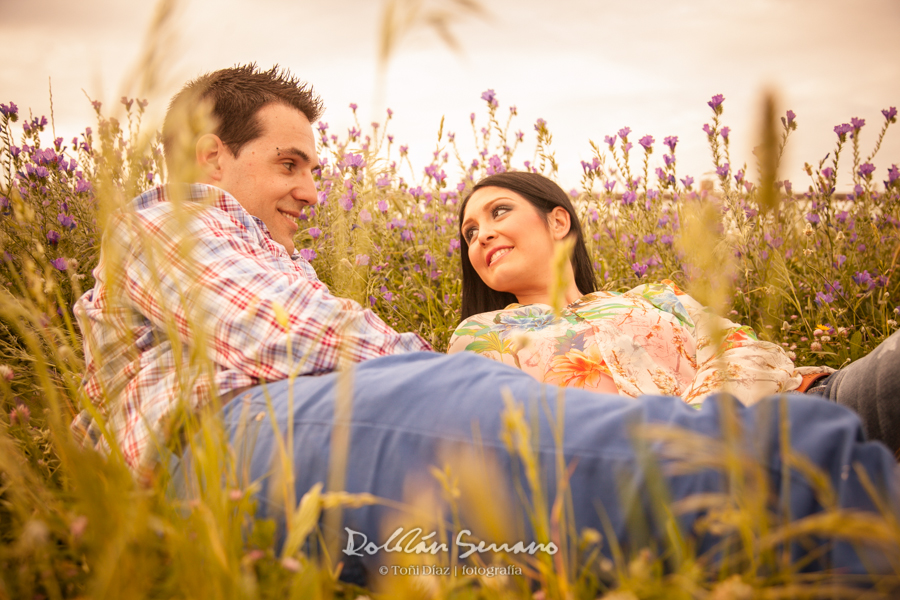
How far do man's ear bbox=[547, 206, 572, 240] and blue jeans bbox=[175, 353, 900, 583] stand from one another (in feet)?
4.50

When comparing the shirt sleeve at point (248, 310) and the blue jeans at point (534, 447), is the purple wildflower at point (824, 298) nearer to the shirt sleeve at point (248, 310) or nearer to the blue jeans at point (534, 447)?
the blue jeans at point (534, 447)

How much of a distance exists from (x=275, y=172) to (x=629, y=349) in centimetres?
141

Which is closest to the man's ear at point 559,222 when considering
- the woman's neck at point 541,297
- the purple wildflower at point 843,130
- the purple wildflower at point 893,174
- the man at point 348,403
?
the woman's neck at point 541,297

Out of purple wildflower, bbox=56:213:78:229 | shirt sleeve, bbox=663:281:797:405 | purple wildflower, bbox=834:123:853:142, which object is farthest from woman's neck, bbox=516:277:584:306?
purple wildflower, bbox=56:213:78:229

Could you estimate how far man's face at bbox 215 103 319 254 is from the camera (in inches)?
74.7

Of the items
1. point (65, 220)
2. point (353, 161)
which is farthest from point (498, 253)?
point (65, 220)

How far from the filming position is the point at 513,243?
223 cm

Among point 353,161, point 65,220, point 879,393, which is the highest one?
point 353,161

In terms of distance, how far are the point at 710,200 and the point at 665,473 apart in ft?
1.47

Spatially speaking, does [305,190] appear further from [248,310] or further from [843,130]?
[843,130]

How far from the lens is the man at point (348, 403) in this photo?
2.52 ft

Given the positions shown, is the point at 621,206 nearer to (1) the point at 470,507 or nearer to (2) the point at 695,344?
(2) the point at 695,344

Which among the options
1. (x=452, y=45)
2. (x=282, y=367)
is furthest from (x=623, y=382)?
(x=452, y=45)

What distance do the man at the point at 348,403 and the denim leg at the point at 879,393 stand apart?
857 mm
